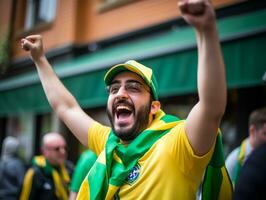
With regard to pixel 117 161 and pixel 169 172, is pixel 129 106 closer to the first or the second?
pixel 117 161

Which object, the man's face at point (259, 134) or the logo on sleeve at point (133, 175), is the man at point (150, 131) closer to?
the logo on sleeve at point (133, 175)

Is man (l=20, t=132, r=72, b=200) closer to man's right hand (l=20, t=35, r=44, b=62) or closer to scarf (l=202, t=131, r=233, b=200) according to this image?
man's right hand (l=20, t=35, r=44, b=62)

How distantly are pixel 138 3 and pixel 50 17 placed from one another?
3203 mm

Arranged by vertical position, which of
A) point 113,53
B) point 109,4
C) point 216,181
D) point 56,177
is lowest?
point 56,177

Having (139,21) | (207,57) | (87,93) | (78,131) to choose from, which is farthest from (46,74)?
(139,21)

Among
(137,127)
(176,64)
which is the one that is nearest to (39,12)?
(176,64)

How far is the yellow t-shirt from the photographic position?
2.12 metres

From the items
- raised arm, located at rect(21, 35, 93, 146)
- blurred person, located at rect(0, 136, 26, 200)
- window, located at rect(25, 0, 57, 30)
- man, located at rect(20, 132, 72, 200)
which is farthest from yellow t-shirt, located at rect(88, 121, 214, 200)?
window, located at rect(25, 0, 57, 30)

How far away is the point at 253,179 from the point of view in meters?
1.84

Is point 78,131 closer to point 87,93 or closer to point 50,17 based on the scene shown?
point 87,93

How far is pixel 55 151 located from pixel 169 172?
2.95 m

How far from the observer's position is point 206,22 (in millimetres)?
1808

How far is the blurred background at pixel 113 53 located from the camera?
522 cm

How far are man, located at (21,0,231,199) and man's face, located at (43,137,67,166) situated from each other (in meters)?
2.06
